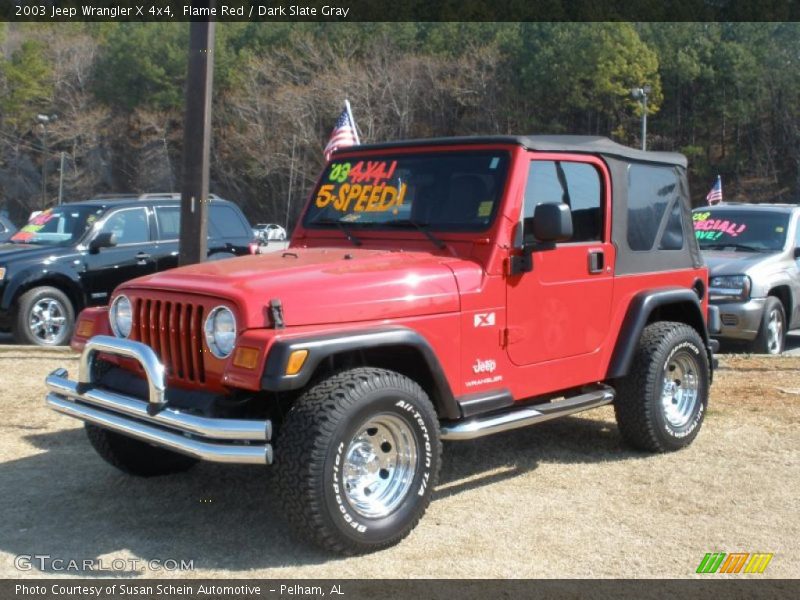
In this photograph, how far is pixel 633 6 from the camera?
156 ft

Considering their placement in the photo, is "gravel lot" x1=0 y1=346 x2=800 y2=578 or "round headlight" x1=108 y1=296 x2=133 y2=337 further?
"round headlight" x1=108 y1=296 x2=133 y2=337

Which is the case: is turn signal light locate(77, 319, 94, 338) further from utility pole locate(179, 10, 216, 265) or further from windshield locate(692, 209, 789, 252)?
windshield locate(692, 209, 789, 252)

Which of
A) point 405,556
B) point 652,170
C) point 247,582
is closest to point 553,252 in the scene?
point 652,170

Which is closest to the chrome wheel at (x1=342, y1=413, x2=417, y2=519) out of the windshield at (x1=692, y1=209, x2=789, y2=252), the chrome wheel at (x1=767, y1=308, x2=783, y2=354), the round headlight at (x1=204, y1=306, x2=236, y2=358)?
the round headlight at (x1=204, y1=306, x2=236, y2=358)

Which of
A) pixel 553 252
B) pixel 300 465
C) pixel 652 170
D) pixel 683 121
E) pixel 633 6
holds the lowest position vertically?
pixel 300 465

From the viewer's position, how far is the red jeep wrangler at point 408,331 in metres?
4.16

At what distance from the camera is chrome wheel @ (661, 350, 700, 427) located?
20.1 feet

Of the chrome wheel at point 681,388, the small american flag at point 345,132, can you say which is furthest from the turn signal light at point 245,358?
the small american flag at point 345,132

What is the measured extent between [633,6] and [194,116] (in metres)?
43.8

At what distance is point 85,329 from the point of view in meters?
5.08

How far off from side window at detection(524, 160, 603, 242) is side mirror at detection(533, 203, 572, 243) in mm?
225

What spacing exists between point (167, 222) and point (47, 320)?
6.37ft

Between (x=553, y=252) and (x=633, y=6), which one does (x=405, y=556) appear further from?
(x=633, y=6)

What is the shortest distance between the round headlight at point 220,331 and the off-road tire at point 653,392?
109 inches
